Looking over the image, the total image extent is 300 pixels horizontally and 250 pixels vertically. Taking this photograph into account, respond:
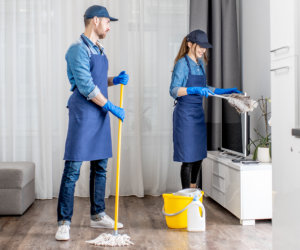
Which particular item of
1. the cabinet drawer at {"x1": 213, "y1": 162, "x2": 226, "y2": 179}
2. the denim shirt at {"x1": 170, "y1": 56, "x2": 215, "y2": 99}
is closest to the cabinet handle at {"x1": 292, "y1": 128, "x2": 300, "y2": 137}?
the denim shirt at {"x1": 170, "y1": 56, "x2": 215, "y2": 99}

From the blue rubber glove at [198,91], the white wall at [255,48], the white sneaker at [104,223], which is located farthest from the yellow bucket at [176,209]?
the white wall at [255,48]

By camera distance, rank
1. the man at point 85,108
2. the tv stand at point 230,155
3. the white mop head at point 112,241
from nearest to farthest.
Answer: the white mop head at point 112,241 < the man at point 85,108 < the tv stand at point 230,155

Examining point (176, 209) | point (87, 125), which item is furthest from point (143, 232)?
point (87, 125)

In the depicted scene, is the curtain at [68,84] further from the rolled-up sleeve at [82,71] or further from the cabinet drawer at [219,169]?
the rolled-up sleeve at [82,71]

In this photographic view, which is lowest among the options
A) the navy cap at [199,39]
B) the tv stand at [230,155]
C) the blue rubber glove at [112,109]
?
the tv stand at [230,155]

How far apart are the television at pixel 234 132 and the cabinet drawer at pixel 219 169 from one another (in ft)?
0.49

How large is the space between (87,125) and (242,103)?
1.18m

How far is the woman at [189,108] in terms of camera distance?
3.09 metres

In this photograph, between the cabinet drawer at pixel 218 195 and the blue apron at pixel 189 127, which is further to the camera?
the cabinet drawer at pixel 218 195

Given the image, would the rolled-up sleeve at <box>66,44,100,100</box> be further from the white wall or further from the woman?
the white wall

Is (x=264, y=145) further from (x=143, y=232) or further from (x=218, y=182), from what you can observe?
(x=143, y=232)

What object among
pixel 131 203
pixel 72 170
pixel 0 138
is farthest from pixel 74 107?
pixel 0 138

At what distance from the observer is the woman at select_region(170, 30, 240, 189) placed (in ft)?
10.2

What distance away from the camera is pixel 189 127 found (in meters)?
3.11
